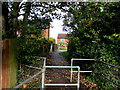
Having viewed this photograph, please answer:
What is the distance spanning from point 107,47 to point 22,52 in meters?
3.01

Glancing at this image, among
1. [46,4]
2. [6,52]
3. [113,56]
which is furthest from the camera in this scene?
[46,4]

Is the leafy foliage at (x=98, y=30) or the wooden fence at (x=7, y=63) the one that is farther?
the leafy foliage at (x=98, y=30)

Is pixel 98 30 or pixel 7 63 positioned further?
pixel 98 30

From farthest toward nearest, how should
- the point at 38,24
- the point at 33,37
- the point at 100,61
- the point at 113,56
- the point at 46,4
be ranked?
the point at 46,4 < the point at 38,24 < the point at 33,37 < the point at 113,56 < the point at 100,61

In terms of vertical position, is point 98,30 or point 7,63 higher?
point 98,30

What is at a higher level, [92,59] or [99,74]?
[92,59]

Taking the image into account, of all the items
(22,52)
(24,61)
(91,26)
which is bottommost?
(24,61)

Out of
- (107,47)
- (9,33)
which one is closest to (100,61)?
(107,47)

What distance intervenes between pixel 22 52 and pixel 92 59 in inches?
96.7

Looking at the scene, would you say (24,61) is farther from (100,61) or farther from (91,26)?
(91,26)

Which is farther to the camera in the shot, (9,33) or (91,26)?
(91,26)

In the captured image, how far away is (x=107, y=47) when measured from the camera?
184 inches

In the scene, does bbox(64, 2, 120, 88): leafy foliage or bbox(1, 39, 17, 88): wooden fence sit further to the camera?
bbox(64, 2, 120, 88): leafy foliage

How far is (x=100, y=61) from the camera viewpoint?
13.8 feet
